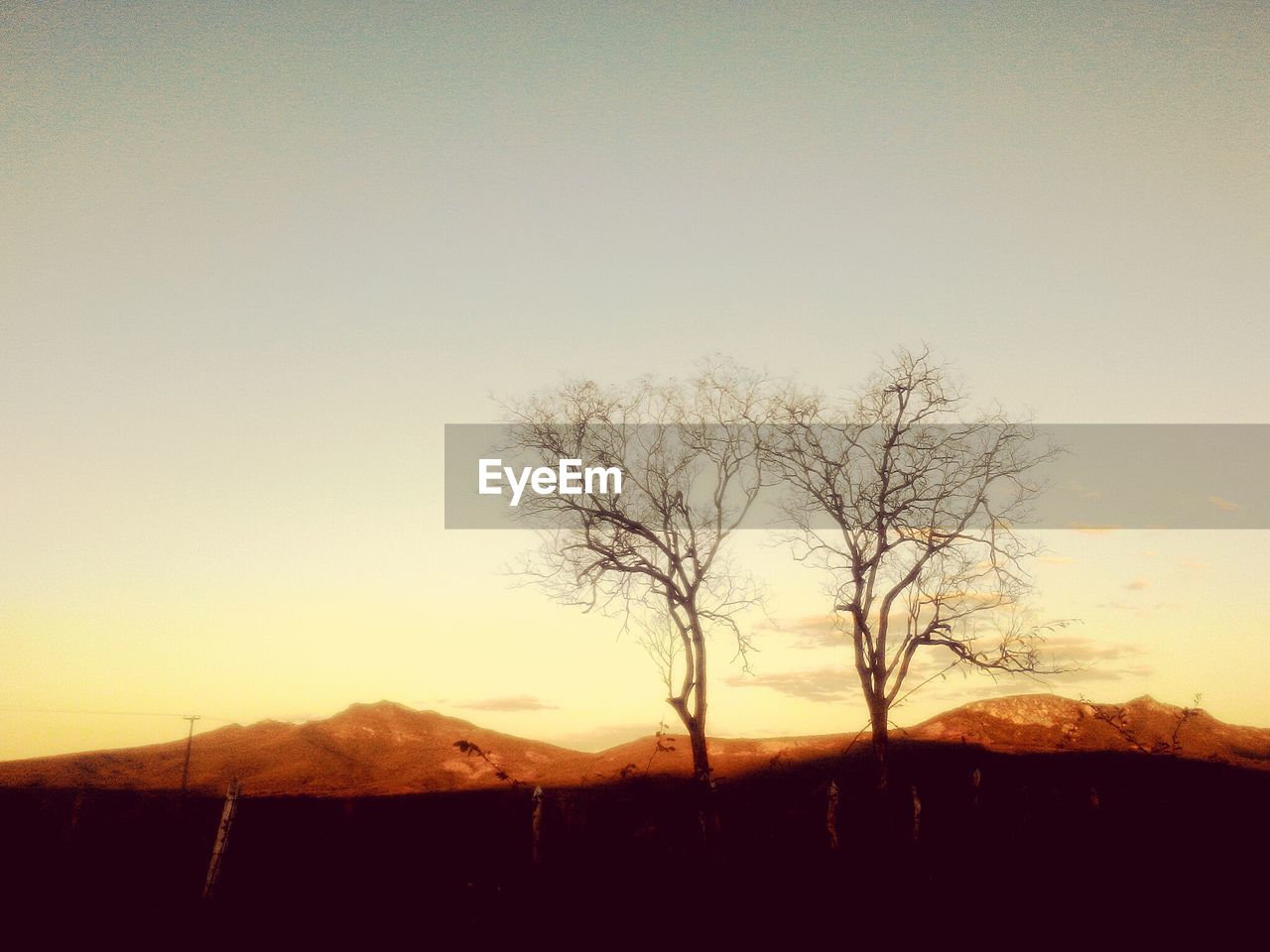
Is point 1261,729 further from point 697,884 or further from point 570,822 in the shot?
point 697,884

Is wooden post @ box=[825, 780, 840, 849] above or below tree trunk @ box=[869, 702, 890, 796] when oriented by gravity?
below

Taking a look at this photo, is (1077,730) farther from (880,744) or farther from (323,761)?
(323,761)

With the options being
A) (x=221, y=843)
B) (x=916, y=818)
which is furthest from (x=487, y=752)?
(x=916, y=818)

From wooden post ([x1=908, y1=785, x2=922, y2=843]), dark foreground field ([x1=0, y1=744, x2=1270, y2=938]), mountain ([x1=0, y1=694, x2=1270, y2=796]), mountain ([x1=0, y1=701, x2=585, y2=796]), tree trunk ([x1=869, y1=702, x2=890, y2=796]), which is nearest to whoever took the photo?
dark foreground field ([x1=0, y1=744, x2=1270, y2=938])

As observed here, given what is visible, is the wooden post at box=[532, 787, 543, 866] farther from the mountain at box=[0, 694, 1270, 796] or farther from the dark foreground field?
the mountain at box=[0, 694, 1270, 796]

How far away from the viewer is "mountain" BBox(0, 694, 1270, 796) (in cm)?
6475

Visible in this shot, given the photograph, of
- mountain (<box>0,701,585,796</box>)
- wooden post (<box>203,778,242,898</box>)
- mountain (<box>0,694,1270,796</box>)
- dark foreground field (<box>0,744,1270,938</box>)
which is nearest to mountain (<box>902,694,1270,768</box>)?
mountain (<box>0,694,1270,796</box>)

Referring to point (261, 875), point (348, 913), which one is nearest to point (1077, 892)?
point (348, 913)

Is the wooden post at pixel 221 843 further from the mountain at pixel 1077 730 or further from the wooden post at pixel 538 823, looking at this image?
the mountain at pixel 1077 730

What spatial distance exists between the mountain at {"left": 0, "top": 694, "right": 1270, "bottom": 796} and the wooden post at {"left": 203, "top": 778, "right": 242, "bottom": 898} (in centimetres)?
4646

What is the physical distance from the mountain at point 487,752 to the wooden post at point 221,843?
46461 mm

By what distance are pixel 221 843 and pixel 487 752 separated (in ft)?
207

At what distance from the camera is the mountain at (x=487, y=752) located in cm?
6475

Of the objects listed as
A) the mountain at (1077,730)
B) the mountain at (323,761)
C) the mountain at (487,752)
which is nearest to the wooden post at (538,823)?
the mountain at (487,752)
